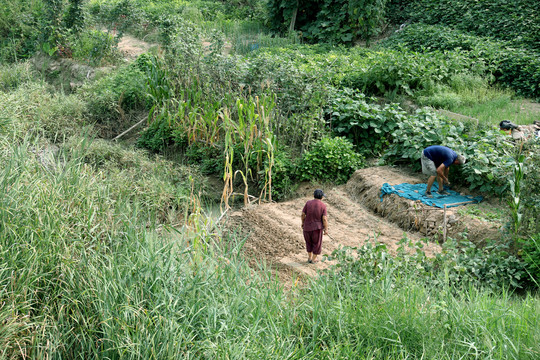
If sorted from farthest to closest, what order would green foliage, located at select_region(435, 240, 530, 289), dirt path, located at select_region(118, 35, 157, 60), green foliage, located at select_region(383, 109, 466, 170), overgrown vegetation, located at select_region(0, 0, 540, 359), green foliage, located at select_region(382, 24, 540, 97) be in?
dirt path, located at select_region(118, 35, 157, 60) → green foliage, located at select_region(382, 24, 540, 97) → green foliage, located at select_region(383, 109, 466, 170) → green foliage, located at select_region(435, 240, 530, 289) → overgrown vegetation, located at select_region(0, 0, 540, 359)

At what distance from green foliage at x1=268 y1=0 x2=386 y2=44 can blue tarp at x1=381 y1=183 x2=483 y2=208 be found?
8.66 metres

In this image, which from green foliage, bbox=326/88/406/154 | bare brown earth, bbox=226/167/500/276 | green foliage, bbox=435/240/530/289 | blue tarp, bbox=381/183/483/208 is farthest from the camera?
green foliage, bbox=326/88/406/154

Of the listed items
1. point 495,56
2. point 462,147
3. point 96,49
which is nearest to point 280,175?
point 462,147

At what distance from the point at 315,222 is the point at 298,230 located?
1278mm

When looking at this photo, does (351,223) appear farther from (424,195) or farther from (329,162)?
(329,162)

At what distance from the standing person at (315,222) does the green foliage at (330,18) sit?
1030 cm

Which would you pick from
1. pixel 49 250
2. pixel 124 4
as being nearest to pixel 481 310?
pixel 49 250

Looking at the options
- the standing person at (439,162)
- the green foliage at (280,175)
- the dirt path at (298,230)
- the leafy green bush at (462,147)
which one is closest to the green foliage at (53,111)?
the green foliage at (280,175)

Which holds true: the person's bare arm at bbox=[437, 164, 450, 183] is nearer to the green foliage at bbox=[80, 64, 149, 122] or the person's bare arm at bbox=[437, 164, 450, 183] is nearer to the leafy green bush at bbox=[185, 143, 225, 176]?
the leafy green bush at bbox=[185, 143, 225, 176]

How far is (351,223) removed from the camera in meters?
8.33

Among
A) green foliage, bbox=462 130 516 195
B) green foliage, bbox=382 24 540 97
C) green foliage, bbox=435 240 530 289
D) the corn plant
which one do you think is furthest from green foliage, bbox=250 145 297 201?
green foliage, bbox=382 24 540 97

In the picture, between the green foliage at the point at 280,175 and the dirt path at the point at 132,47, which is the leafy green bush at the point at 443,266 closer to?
the green foliage at the point at 280,175

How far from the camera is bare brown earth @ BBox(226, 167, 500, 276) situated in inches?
283

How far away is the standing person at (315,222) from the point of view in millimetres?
6812
